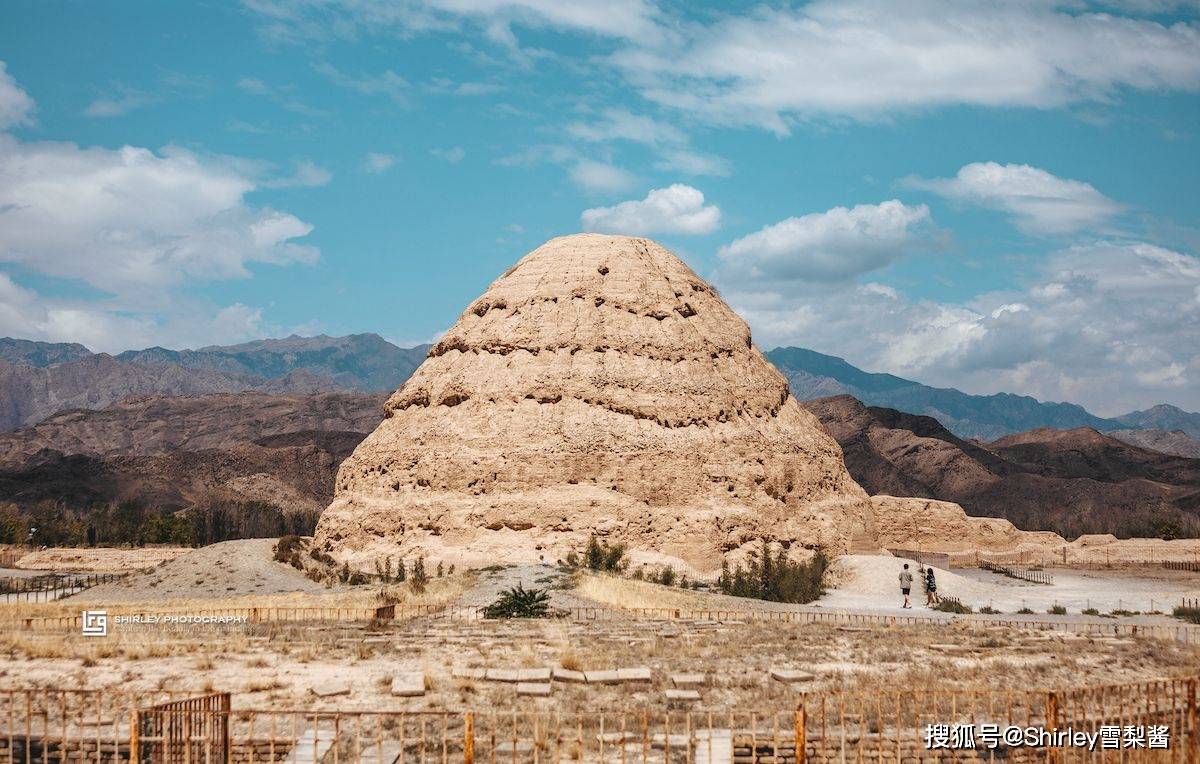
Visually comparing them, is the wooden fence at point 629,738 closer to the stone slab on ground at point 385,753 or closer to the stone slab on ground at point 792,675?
the stone slab on ground at point 385,753

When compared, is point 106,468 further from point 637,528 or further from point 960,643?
point 960,643

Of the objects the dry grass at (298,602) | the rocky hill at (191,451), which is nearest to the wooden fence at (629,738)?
the dry grass at (298,602)

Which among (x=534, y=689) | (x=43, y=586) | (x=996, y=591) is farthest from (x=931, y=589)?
(x=43, y=586)

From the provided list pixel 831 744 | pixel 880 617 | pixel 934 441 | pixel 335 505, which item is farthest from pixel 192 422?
pixel 831 744

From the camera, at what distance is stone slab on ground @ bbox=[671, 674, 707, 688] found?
46.5ft

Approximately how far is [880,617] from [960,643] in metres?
5.29

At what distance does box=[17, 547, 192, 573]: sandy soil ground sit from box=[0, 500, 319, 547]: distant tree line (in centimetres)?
573

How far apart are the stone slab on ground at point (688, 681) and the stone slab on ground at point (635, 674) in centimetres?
31

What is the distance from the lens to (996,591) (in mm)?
31766

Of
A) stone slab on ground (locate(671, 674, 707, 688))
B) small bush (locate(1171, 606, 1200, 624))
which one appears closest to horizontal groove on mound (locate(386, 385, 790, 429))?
small bush (locate(1171, 606, 1200, 624))

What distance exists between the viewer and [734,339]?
37.5 metres

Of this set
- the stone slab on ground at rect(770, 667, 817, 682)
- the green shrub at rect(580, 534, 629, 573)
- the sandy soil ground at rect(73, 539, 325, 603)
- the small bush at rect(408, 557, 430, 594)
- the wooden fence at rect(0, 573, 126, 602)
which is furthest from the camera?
the wooden fence at rect(0, 573, 126, 602)

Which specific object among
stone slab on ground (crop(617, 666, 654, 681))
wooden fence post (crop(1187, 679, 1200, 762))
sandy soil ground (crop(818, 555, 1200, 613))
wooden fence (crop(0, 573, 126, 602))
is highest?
wooden fence post (crop(1187, 679, 1200, 762))

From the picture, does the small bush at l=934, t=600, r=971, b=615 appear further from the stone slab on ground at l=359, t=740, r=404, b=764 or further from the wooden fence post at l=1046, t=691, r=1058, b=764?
the stone slab on ground at l=359, t=740, r=404, b=764
